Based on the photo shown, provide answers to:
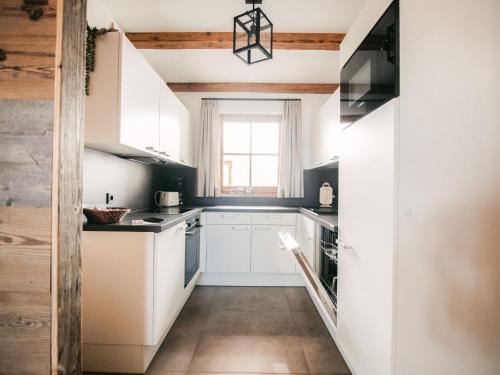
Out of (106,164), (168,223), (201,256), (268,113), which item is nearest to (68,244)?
(168,223)

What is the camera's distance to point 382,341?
1212 mm

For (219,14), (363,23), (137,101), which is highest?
(219,14)

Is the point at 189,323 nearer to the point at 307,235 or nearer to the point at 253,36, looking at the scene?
the point at 307,235

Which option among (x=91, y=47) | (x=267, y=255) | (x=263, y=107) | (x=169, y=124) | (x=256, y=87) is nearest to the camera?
(x=91, y=47)

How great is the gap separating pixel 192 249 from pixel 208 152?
1.49m

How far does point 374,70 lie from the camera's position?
130cm

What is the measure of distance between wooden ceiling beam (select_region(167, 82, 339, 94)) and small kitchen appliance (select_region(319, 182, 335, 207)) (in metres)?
1.36

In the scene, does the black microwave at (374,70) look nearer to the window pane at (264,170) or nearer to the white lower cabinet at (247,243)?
the white lower cabinet at (247,243)

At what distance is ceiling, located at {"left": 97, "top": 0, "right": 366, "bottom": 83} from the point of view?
2119 millimetres

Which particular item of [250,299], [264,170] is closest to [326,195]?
[264,170]

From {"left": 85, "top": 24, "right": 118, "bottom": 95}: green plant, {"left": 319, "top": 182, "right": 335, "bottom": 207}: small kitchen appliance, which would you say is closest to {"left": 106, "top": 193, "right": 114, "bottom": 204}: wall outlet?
{"left": 85, "top": 24, "right": 118, "bottom": 95}: green plant

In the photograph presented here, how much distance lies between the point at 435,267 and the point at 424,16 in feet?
3.43

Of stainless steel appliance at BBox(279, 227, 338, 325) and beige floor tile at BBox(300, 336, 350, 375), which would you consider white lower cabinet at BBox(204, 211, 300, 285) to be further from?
beige floor tile at BBox(300, 336, 350, 375)

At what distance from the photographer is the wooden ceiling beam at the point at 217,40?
8.10 feet
